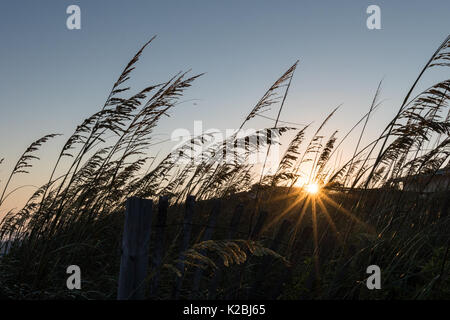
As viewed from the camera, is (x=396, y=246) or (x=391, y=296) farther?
(x=396, y=246)

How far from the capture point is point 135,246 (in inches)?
83.5

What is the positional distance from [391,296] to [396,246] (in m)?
0.45

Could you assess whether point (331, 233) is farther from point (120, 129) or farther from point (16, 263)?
point (16, 263)

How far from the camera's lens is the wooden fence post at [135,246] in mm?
2094

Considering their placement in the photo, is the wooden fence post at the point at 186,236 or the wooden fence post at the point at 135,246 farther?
the wooden fence post at the point at 186,236

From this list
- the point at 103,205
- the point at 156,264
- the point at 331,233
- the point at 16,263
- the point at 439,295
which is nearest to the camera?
the point at 156,264

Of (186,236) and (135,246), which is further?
(186,236)

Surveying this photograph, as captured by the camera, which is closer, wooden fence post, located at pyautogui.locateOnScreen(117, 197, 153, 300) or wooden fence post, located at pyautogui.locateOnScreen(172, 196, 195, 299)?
wooden fence post, located at pyautogui.locateOnScreen(117, 197, 153, 300)

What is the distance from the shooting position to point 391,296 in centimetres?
297

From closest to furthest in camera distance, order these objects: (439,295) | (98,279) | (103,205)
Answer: (439,295)
(98,279)
(103,205)

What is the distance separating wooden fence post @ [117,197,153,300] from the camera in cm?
209

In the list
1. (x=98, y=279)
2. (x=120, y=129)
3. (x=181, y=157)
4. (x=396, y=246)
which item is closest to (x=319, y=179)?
(x=396, y=246)
